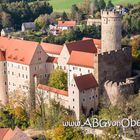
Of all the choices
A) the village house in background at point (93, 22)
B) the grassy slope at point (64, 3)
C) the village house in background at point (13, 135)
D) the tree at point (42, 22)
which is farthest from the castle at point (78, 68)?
the grassy slope at point (64, 3)

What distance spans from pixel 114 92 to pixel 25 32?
5534cm

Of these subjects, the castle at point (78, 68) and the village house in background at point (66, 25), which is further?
the village house in background at point (66, 25)

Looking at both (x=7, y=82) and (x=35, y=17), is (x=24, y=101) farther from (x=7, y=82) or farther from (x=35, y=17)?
(x=35, y=17)

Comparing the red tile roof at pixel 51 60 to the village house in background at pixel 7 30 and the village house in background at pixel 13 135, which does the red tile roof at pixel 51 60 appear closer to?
the village house in background at pixel 13 135

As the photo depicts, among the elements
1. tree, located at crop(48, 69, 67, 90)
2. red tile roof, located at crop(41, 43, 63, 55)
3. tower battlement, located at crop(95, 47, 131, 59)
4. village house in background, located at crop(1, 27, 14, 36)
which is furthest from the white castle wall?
village house in background, located at crop(1, 27, 14, 36)

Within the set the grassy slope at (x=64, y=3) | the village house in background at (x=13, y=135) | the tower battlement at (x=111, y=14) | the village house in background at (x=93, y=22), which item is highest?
the tower battlement at (x=111, y=14)

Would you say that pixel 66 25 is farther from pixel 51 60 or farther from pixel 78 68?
pixel 78 68

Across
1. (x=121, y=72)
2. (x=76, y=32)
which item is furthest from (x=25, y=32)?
(x=121, y=72)

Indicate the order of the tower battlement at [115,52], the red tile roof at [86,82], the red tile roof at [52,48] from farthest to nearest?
1. the red tile roof at [52,48]
2. the tower battlement at [115,52]
3. the red tile roof at [86,82]

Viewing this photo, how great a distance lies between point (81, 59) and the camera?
60.6 m

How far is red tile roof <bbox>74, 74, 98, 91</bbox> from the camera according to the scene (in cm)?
5681

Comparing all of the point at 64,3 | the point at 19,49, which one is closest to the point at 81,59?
the point at 19,49

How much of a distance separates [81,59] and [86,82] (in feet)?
14.2

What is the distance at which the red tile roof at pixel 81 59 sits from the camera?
196 ft
